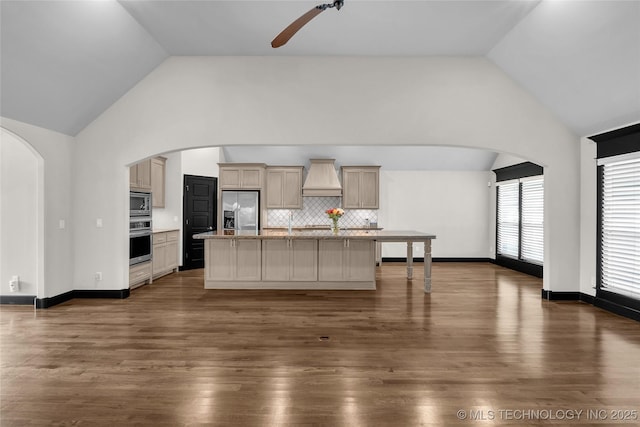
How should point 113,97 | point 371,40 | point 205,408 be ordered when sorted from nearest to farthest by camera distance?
point 205,408 < point 371,40 < point 113,97

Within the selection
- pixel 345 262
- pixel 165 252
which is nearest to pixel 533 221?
pixel 345 262

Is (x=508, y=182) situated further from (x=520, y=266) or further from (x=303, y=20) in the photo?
(x=303, y=20)

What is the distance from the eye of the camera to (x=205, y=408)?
2367mm

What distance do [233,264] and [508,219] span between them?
6558mm

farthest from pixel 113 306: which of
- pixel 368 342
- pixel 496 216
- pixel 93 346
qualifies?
pixel 496 216

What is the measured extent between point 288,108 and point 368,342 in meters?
3.44

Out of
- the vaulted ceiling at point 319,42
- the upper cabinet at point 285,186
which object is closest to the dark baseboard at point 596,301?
the vaulted ceiling at point 319,42

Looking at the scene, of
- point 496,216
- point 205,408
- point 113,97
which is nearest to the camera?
point 205,408

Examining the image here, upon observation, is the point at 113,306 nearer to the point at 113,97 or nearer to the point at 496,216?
the point at 113,97

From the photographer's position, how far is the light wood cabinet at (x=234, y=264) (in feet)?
19.4

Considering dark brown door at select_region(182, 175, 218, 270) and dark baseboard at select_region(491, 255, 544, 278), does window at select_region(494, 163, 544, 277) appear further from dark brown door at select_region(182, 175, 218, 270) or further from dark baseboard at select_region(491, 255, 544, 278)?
dark brown door at select_region(182, 175, 218, 270)

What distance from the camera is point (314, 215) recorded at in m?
9.03

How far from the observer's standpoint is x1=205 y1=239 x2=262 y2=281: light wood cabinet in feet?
19.4

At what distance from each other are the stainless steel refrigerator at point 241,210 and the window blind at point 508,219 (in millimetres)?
6033
